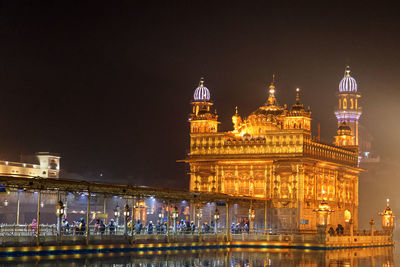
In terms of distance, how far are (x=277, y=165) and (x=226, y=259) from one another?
2387cm

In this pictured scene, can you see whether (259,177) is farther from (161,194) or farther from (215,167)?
(161,194)

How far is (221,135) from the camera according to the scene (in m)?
75.1

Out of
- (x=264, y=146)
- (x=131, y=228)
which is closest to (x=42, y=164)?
(x=264, y=146)

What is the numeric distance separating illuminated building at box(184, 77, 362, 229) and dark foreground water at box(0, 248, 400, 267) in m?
10.3

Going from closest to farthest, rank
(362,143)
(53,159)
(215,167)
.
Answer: (215,167), (53,159), (362,143)

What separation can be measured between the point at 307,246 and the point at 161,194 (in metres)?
13.6

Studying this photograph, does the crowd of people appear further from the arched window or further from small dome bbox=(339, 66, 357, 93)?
small dome bbox=(339, 66, 357, 93)

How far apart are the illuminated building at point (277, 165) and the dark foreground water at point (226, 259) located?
1032 centimetres

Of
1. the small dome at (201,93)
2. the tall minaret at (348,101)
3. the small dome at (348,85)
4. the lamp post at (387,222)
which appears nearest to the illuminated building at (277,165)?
the lamp post at (387,222)

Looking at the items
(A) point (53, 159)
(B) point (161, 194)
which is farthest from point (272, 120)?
(A) point (53, 159)

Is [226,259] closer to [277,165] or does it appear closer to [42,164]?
[277,165]

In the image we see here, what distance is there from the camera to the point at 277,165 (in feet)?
235

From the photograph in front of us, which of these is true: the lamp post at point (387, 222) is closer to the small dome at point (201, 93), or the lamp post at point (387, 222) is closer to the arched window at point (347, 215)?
the arched window at point (347, 215)

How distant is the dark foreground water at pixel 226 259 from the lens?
42.3 meters
